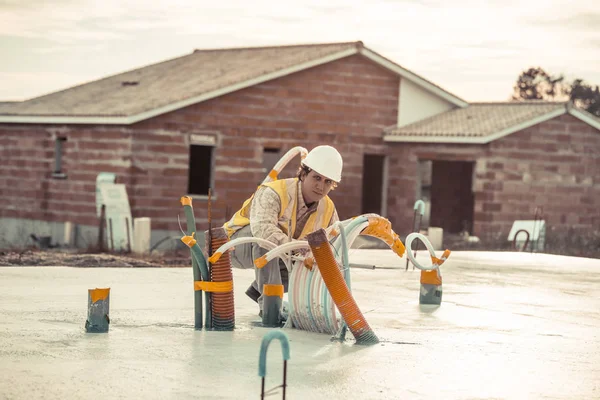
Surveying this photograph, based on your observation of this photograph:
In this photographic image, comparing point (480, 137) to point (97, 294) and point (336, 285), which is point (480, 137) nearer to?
point (336, 285)

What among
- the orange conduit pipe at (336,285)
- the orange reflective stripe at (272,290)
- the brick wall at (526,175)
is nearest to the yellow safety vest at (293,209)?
the orange reflective stripe at (272,290)

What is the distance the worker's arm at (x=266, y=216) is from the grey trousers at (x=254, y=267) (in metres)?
0.21

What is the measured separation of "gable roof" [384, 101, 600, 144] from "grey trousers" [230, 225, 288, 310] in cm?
1788

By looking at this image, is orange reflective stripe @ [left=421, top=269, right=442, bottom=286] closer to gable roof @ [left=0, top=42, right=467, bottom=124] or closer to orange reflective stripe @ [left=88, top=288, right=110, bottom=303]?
orange reflective stripe @ [left=88, top=288, right=110, bottom=303]

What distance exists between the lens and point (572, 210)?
30.1m

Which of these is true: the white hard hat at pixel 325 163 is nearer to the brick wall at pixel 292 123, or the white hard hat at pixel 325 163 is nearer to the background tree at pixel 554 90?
the brick wall at pixel 292 123

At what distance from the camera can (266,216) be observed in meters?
10.1

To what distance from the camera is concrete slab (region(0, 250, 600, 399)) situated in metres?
7.38

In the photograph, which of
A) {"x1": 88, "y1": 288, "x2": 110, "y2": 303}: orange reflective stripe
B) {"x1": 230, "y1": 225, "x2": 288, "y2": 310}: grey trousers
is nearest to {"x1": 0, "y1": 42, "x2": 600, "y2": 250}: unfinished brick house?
{"x1": 230, "y1": 225, "x2": 288, "y2": 310}: grey trousers

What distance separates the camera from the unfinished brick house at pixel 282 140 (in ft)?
86.9

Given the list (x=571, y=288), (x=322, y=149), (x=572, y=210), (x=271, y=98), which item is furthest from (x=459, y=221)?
(x=322, y=149)

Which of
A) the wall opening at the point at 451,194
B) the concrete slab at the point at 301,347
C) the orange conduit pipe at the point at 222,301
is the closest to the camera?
the concrete slab at the point at 301,347

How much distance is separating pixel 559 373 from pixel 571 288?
20.8 ft

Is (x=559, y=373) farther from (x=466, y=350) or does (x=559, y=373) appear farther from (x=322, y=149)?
(x=322, y=149)
